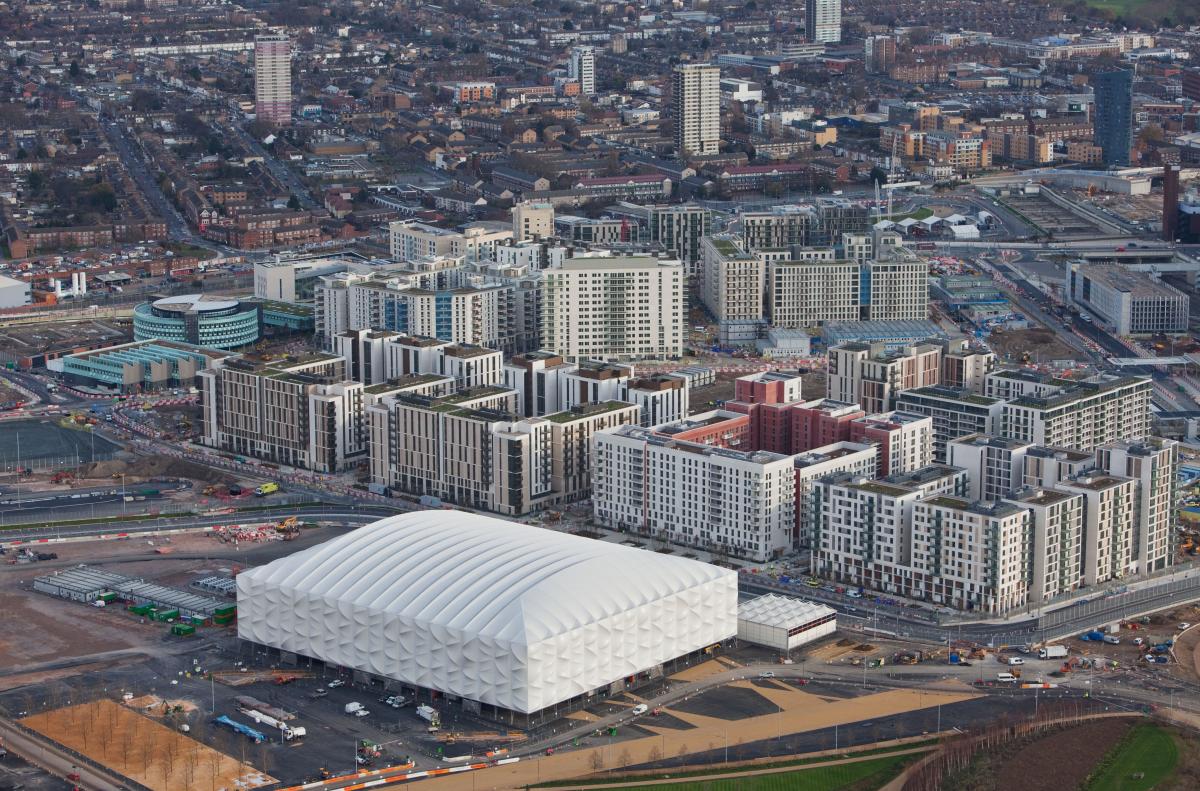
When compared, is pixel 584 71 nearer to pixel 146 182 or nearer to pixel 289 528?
pixel 146 182

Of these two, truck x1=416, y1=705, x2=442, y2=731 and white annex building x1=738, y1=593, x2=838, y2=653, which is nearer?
truck x1=416, y1=705, x2=442, y2=731

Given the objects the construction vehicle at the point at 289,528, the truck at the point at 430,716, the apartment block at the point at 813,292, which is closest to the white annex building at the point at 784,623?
the truck at the point at 430,716

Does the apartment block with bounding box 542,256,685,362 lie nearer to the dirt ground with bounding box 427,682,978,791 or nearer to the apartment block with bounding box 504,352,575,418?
the apartment block with bounding box 504,352,575,418

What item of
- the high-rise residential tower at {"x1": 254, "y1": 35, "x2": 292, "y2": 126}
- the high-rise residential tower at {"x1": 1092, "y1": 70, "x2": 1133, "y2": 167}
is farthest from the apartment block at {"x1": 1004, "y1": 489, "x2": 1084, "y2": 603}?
the high-rise residential tower at {"x1": 254, "y1": 35, "x2": 292, "y2": 126}

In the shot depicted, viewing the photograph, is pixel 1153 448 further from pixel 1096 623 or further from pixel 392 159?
pixel 392 159

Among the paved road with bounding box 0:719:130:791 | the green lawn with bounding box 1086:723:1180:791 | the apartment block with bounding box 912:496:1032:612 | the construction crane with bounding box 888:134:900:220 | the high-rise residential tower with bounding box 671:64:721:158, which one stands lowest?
the paved road with bounding box 0:719:130:791

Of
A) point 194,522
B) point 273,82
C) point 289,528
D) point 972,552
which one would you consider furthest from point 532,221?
point 273,82
